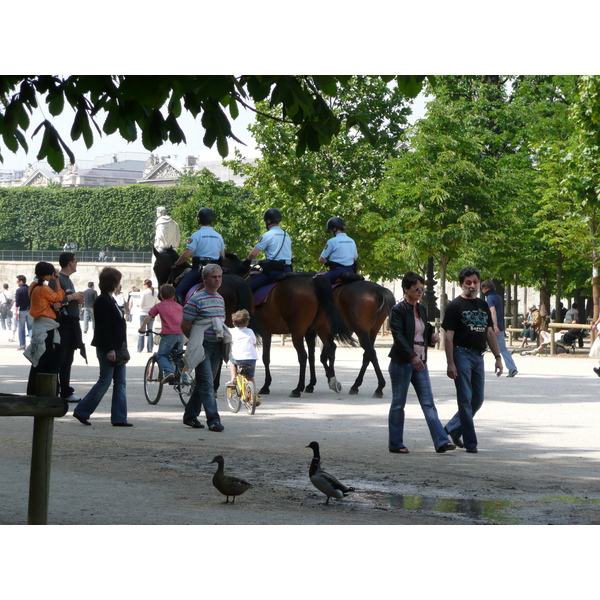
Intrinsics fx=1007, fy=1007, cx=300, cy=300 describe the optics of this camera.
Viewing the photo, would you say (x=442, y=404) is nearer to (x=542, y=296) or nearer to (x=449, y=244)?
(x=449, y=244)

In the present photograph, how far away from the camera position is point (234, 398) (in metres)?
12.7

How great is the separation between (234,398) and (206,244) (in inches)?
92.9

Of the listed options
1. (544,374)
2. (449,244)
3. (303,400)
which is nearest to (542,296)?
(449,244)

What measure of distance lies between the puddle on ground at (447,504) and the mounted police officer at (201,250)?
6700 millimetres

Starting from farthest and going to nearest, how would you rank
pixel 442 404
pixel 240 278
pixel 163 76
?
pixel 240 278 → pixel 442 404 → pixel 163 76

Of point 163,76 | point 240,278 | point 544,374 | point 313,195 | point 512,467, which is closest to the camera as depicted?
point 163,76

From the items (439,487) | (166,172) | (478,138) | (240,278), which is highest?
(166,172)

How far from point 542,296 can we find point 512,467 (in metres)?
30.4

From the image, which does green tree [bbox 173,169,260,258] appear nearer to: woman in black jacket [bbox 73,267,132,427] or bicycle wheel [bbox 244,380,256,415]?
bicycle wheel [bbox 244,380,256,415]

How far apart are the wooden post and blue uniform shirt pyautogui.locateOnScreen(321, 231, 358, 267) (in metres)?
9.43

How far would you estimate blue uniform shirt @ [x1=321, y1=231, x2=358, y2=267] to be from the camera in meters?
14.9

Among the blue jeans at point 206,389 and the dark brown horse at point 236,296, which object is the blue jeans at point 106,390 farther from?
the dark brown horse at point 236,296

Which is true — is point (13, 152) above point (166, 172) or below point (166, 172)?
below

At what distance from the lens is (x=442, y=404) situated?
1323 cm
